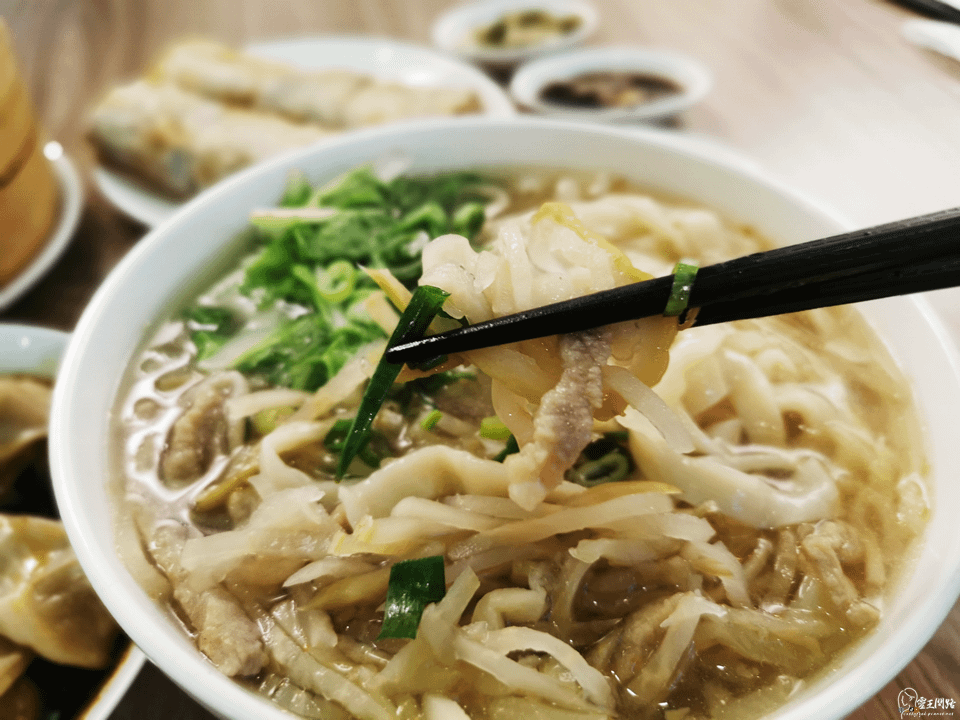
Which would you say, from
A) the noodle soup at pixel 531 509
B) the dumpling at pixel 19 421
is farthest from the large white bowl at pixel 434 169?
the dumpling at pixel 19 421

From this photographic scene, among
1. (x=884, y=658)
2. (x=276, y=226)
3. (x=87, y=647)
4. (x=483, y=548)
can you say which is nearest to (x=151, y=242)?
(x=276, y=226)

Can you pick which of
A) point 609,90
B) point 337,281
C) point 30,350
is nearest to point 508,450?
point 337,281

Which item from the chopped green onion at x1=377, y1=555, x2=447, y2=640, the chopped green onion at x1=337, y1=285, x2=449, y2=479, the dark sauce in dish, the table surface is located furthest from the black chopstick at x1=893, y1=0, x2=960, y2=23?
the chopped green onion at x1=377, y1=555, x2=447, y2=640

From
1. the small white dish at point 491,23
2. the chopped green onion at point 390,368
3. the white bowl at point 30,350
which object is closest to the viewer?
the chopped green onion at point 390,368

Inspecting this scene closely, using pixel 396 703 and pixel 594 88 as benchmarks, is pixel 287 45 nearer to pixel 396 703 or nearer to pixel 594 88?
pixel 594 88

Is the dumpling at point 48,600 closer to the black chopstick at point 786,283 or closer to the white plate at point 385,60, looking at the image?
the black chopstick at point 786,283

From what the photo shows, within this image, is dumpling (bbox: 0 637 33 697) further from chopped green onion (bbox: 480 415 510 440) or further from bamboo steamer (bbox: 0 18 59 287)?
bamboo steamer (bbox: 0 18 59 287)
